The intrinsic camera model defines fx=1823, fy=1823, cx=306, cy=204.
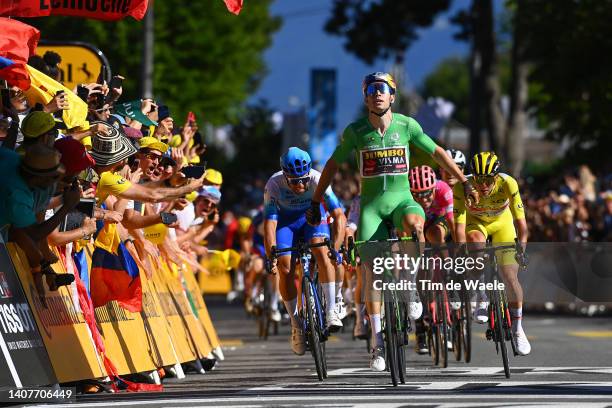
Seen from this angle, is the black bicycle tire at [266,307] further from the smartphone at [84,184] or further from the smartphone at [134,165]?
the smartphone at [84,184]

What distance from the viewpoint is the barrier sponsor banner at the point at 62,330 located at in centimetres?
1274

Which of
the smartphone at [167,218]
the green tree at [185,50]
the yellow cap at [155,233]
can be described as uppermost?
the green tree at [185,50]

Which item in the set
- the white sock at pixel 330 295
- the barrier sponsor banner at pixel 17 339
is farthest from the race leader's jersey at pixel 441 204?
the barrier sponsor banner at pixel 17 339

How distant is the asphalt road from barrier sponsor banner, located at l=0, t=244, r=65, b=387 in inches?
14.7

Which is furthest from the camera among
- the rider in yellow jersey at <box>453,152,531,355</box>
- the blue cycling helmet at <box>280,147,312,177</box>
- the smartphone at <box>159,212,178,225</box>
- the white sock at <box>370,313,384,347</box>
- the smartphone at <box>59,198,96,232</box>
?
the rider in yellow jersey at <box>453,152,531,355</box>

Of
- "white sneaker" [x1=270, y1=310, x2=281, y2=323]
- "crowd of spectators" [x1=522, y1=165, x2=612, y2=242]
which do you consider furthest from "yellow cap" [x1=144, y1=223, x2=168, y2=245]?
"crowd of spectators" [x1=522, y1=165, x2=612, y2=242]

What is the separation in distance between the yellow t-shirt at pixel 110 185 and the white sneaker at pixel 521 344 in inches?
150

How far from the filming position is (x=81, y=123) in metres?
14.3

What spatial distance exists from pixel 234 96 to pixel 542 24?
77.5ft

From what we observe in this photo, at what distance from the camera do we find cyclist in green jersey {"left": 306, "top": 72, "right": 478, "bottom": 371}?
592 inches

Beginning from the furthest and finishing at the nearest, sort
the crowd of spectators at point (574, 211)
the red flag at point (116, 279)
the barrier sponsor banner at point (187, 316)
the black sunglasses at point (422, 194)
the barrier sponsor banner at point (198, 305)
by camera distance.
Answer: the crowd of spectators at point (574, 211), the barrier sponsor banner at point (198, 305), the black sunglasses at point (422, 194), the barrier sponsor banner at point (187, 316), the red flag at point (116, 279)

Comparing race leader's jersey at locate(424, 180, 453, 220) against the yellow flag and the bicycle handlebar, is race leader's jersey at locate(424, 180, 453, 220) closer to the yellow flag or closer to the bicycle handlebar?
the bicycle handlebar

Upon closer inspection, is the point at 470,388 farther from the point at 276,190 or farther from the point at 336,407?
the point at 276,190

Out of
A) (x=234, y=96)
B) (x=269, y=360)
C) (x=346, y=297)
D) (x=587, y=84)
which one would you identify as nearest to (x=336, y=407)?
(x=269, y=360)
